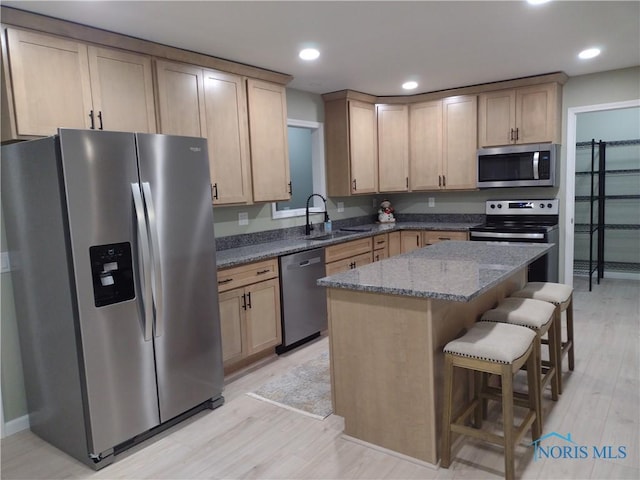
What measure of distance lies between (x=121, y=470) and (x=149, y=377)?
46cm

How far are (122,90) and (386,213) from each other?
3721 millimetres

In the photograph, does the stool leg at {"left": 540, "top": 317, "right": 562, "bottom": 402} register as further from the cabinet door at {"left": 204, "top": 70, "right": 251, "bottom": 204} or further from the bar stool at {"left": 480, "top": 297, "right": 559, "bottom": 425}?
the cabinet door at {"left": 204, "top": 70, "right": 251, "bottom": 204}

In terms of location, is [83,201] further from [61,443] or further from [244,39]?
[244,39]

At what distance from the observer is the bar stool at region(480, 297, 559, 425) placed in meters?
2.41

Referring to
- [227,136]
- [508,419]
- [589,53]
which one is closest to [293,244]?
[227,136]

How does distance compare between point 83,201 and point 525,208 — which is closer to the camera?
point 83,201

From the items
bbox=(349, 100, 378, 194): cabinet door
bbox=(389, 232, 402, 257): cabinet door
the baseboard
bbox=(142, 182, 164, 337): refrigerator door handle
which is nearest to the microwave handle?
bbox=(389, 232, 402, 257): cabinet door

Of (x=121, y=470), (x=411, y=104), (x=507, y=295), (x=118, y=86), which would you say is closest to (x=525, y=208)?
(x=411, y=104)

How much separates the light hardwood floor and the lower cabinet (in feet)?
1.01

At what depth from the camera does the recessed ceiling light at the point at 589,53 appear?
377 cm

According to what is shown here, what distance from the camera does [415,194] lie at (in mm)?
5949

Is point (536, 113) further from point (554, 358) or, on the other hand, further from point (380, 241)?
point (554, 358)

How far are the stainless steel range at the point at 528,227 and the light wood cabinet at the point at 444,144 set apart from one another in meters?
0.47

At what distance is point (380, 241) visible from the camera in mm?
5012
